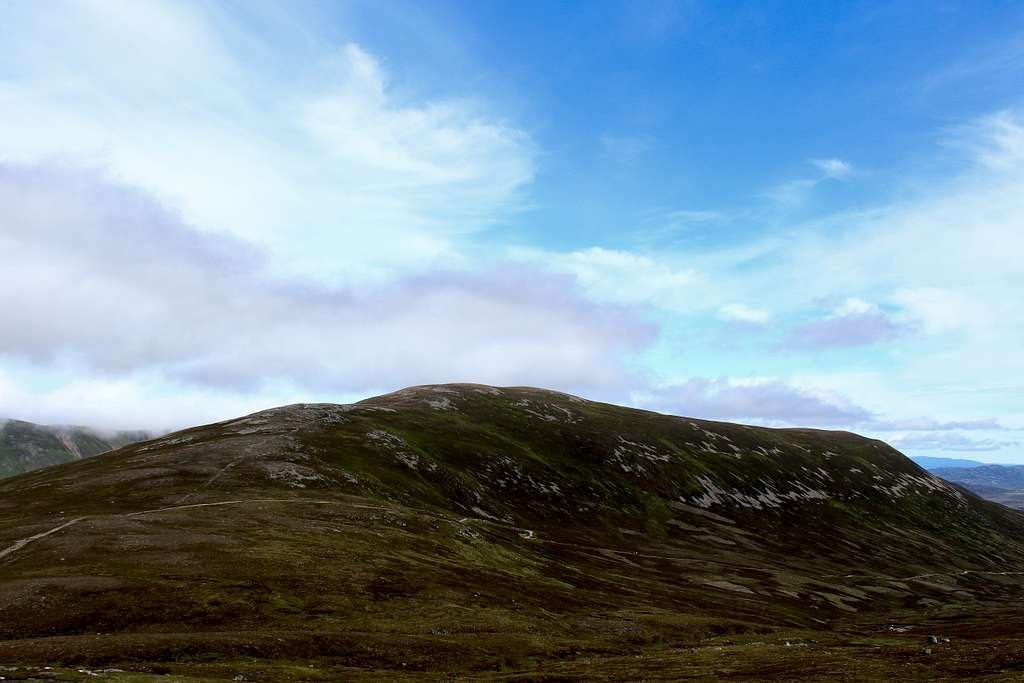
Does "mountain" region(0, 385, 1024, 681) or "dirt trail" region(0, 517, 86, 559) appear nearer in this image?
"mountain" region(0, 385, 1024, 681)

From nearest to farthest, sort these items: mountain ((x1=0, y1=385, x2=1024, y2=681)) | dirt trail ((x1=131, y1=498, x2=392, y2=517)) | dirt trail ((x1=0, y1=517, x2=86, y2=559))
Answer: mountain ((x1=0, y1=385, x2=1024, y2=681))
dirt trail ((x1=0, y1=517, x2=86, y2=559))
dirt trail ((x1=131, y1=498, x2=392, y2=517))

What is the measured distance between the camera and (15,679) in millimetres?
37344

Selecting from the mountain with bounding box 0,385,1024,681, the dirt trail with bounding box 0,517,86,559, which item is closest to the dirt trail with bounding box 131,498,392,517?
the mountain with bounding box 0,385,1024,681

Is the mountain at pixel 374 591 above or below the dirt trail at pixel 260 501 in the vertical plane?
below

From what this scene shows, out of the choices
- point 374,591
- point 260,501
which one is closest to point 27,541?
point 260,501

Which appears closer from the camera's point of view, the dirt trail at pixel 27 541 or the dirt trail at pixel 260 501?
the dirt trail at pixel 27 541

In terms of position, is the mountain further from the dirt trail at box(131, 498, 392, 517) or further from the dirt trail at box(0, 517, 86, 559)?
the dirt trail at box(131, 498, 392, 517)

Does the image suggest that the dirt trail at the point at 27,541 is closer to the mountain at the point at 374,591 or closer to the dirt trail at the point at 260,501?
the mountain at the point at 374,591

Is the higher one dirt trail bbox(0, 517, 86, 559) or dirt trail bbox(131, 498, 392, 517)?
dirt trail bbox(131, 498, 392, 517)

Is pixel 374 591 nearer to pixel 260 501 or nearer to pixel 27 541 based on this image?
pixel 260 501

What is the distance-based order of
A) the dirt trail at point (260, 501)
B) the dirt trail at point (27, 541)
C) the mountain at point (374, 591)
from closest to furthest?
the mountain at point (374, 591), the dirt trail at point (27, 541), the dirt trail at point (260, 501)

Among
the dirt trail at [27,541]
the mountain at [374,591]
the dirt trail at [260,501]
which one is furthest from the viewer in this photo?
the dirt trail at [260,501]

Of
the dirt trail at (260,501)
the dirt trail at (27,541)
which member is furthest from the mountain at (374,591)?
the dirt trail at (260,501)

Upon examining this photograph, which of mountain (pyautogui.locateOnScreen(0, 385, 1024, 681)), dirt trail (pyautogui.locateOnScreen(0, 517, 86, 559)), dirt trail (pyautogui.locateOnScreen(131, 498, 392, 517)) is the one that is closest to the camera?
mountain (pyautogui.locateOnScreen(0, 385, 1024, 681))
